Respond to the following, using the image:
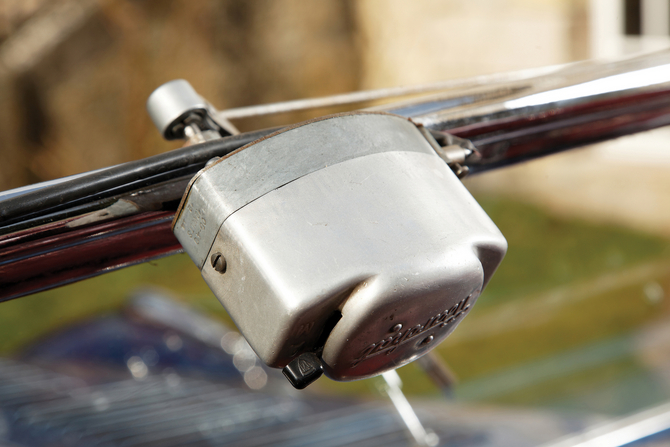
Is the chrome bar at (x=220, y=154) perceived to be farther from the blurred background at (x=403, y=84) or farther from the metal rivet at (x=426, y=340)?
the blurred background at (x=403, y=84)

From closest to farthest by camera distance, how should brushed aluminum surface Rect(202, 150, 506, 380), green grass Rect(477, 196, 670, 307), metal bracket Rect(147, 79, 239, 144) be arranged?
1. brushed aluminum surface Rect(202, 150, 506, 380)
2. metal bracket Rect(147, 79, 239, 144)
3. green grass Rect(477, 196, 670, 307)

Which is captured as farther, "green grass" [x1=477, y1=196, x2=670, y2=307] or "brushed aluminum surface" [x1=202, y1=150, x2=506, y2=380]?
"green grass" [x1=477, y1=196, x2=670, y2=307]

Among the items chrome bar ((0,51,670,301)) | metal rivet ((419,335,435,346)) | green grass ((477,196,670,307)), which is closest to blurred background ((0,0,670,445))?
green grass ((477,196,670,307))

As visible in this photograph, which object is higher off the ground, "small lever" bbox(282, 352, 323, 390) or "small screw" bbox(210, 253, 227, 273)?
"small screw" bbox(210, 253, 227, 273)

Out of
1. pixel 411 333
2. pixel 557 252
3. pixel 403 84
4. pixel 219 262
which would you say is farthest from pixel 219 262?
pixel 557 252

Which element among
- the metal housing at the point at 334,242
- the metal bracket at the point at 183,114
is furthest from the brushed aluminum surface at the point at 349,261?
the metal bracket at the point at 183,114

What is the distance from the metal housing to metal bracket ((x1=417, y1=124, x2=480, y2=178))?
0.05m

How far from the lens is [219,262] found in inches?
12.2

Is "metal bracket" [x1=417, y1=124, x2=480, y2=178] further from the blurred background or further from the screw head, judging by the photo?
the blurred background

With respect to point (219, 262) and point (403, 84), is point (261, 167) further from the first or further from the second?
point (403, 84)

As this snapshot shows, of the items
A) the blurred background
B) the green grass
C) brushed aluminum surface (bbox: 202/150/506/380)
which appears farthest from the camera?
the green grass

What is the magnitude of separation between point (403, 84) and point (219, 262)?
12.0 feet

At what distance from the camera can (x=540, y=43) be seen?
532 centimetres

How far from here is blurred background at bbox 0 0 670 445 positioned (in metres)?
3.61
